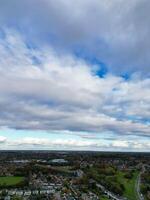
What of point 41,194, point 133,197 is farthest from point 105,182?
point 41,194

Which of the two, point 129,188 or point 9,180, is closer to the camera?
point 129,188

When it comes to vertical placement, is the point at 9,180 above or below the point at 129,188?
above

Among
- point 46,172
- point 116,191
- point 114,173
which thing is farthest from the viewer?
point 46,172

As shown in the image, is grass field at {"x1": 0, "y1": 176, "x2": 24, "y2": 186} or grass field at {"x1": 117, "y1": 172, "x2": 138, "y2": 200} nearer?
grass field at {"x1": 117, "y1": 172, "x2": 138, "y2": 200}

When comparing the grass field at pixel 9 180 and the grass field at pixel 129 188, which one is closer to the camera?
the grass field at pixel 129 188

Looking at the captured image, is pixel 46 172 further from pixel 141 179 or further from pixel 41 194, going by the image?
pixel 41 194

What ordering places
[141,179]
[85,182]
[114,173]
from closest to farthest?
[85,182], [141,179], [114,173]

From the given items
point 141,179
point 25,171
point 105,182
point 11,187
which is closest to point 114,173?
point 141,179

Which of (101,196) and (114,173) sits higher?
(114,173)

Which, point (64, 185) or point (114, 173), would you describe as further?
point (114, 173)
